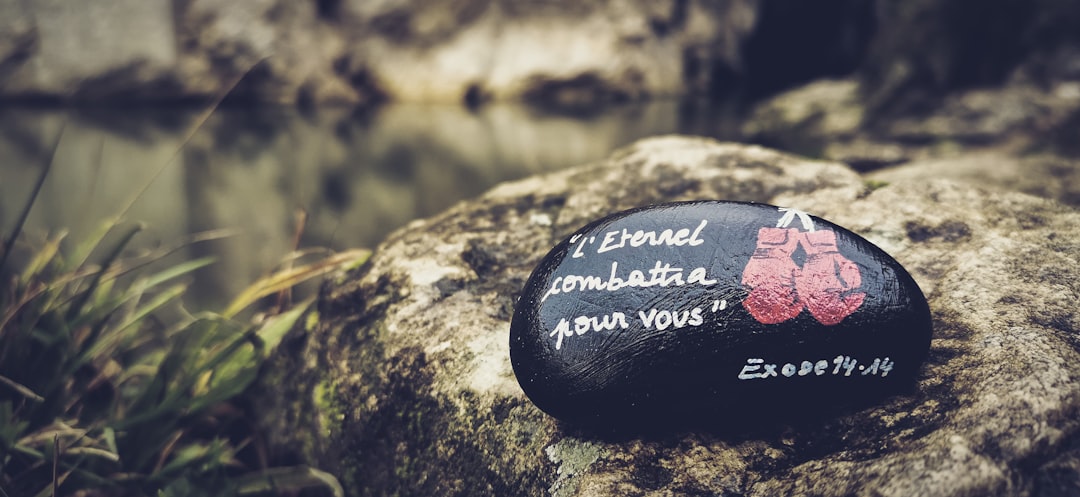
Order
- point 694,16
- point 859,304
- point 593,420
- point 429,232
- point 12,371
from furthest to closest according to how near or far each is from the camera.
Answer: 1. point 694,16
2. point 429,232
3. point 12,371
4. point 593,420
5. point 859,304

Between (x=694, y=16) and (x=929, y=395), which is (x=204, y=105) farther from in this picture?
(x=929, y=395)

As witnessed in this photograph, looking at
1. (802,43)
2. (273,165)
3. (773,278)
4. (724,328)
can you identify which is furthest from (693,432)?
(802,43)

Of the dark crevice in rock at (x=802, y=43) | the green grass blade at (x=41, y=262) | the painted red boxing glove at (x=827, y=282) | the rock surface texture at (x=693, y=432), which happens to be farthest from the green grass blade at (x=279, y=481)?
the dark crevice in rock at (x=802, y=43)

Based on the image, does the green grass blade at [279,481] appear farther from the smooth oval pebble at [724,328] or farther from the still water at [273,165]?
the still water at [273,165]

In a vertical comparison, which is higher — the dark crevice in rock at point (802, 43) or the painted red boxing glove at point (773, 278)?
the painted red boxing glove at point (773, 278)

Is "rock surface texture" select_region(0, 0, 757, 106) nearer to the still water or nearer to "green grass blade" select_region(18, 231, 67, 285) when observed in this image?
the still water

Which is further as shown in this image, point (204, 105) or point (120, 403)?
point (204, 105)

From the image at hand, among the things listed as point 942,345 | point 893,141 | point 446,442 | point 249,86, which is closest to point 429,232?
point 446,442
